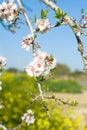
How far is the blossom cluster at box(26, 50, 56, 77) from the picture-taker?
2.36 metres

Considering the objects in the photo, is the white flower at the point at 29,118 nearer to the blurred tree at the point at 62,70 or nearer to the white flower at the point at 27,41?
the white flower at the point at 27,41

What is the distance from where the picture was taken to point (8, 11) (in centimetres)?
284

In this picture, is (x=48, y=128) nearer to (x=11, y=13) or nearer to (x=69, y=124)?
(x=69, y=124)

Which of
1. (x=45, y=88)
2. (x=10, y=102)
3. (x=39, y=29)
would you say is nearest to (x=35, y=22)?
(x=39, y=29)

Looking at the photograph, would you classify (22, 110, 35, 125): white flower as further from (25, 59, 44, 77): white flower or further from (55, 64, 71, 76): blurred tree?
(55, 64, 71, 76): blurred tree

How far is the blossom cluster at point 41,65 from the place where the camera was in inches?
93.0

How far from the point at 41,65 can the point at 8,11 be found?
59 centimetres

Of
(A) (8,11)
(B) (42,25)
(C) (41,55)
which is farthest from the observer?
(A) (8,11)

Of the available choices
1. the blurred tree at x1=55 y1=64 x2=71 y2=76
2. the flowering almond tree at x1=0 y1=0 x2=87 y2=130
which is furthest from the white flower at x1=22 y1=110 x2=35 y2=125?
the blurred tree at x1=55 y1=64 x2=71 y2=76

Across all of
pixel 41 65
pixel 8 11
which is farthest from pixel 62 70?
pixel 41 65

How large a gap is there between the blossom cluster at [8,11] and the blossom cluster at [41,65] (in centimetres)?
47

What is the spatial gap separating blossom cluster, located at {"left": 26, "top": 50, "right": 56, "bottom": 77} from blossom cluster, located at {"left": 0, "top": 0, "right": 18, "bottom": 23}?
47 centimetres

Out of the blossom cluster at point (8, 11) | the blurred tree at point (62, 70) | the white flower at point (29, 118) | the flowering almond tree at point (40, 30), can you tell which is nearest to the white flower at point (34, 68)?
the flowering almond tree at point (40, 30)

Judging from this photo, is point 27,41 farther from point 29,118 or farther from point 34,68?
point 29,118
